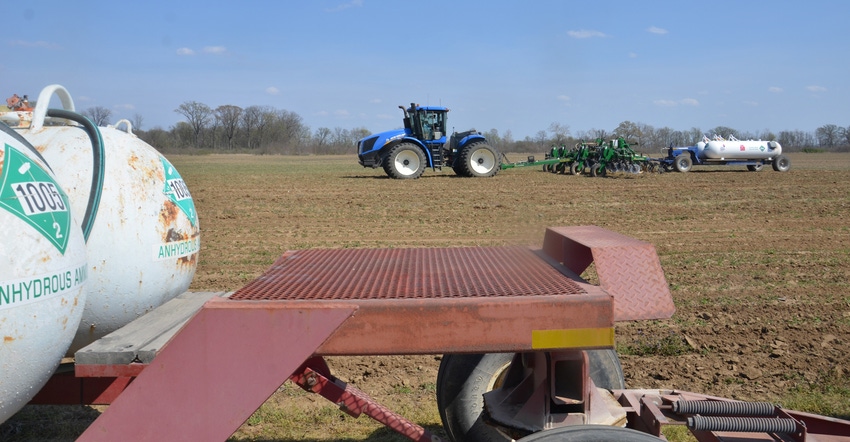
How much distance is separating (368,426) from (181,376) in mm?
2496

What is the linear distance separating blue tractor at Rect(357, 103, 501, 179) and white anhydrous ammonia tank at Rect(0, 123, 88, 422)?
2076cm

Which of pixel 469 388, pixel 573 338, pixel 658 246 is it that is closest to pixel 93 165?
pixel 469 388

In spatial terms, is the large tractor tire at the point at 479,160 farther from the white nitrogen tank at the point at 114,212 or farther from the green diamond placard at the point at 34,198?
the green diamond placard at the point at 34,198

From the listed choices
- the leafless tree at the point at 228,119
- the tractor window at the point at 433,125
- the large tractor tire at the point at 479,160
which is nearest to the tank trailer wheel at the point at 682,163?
the large tractor tire at the point at 479,160

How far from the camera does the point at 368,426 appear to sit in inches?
173

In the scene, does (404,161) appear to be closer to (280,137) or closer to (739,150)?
(739,150)

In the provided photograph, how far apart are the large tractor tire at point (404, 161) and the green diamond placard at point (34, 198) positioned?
68.1 feet

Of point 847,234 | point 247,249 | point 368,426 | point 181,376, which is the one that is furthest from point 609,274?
point 847,234

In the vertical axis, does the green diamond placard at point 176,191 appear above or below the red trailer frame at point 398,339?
above

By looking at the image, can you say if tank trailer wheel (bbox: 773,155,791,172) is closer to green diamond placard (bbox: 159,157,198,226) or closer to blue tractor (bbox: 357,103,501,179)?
blue tractor (bbox: 357,103,501,179)

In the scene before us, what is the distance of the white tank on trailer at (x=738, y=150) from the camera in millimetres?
29266

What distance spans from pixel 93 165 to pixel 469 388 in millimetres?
2131

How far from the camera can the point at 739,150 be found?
29.3 meters

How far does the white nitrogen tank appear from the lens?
3095 mm
